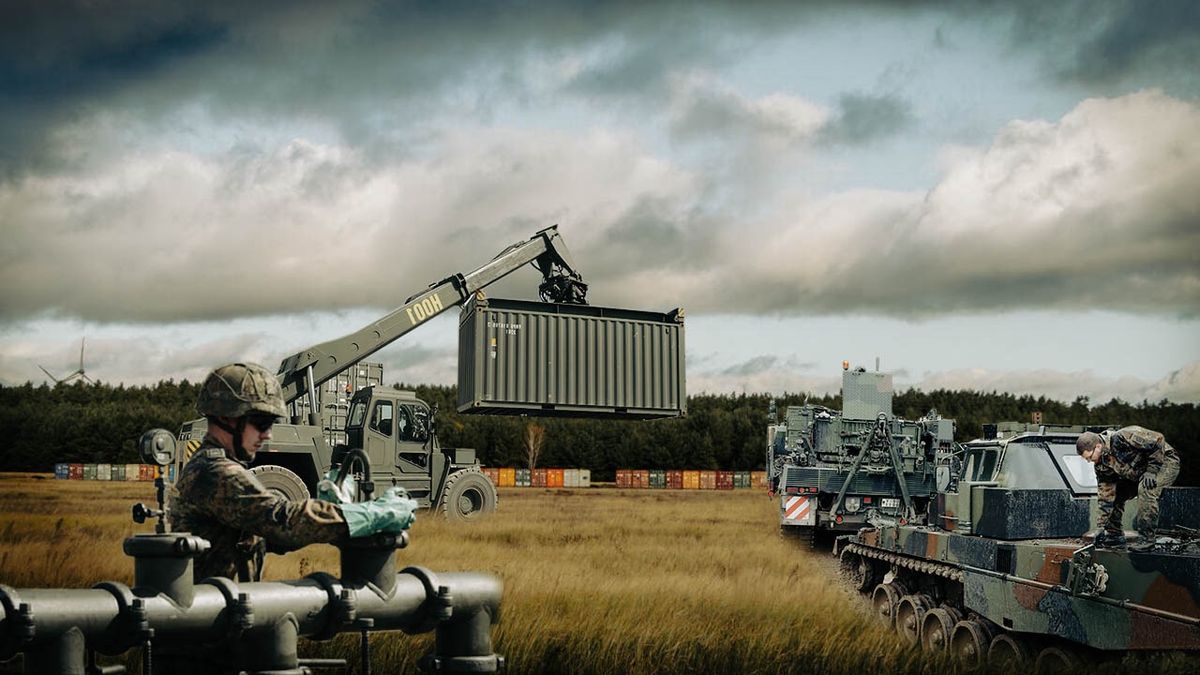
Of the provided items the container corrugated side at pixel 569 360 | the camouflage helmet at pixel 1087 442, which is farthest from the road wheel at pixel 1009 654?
the container corrugated side at pixel 569 360

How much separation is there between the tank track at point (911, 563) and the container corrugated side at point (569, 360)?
6.72 meters

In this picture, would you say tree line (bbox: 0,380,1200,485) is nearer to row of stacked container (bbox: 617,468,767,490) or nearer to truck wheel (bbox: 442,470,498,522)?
row of stacked container (bbox: 617,468,767,490)

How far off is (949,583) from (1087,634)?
3708 mm

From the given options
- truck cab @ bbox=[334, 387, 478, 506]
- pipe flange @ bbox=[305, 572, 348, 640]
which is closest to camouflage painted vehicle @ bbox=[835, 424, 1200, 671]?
pipe flange @ bbox=[305, 572, 348, 640]

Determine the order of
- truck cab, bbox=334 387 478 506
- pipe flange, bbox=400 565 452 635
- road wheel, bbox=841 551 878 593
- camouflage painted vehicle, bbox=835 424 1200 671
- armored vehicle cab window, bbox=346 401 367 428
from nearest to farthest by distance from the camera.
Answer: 1. pipe flange, bbox=400 565 452 635
2. camouflage painted vehicle, bbox=835 424 1200 671
3. road wheel, bbox=841 551 878 593
4. truck cab, bbox=334 387 478 506
5. armored vehicle cab window, bbox=346 401 367 428

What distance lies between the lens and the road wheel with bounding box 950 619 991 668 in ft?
34.5

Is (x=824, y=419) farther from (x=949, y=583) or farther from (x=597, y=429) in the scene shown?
(x=597, y=429)

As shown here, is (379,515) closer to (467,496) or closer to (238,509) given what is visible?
(238,509)

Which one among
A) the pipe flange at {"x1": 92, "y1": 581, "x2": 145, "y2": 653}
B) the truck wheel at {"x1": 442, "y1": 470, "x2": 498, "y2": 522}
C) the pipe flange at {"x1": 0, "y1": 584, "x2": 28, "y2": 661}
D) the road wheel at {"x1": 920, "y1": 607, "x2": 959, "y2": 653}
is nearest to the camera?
the pipe flange at {"x1": 0, "y1": 584, "x2": 28, "y2": 661}

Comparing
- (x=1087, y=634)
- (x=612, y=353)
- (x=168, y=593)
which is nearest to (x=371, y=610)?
(x=168, y=593)

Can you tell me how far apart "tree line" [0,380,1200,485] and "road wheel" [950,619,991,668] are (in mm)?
51341

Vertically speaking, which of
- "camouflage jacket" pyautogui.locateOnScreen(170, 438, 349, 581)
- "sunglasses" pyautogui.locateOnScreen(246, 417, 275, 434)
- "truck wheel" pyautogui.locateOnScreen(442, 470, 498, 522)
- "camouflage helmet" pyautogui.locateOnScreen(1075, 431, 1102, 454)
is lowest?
"truck wheel" pyautogui.locateOnScreen(442, 470, 498, 522)

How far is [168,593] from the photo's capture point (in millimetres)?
4383

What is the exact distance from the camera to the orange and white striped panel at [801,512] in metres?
20.7
